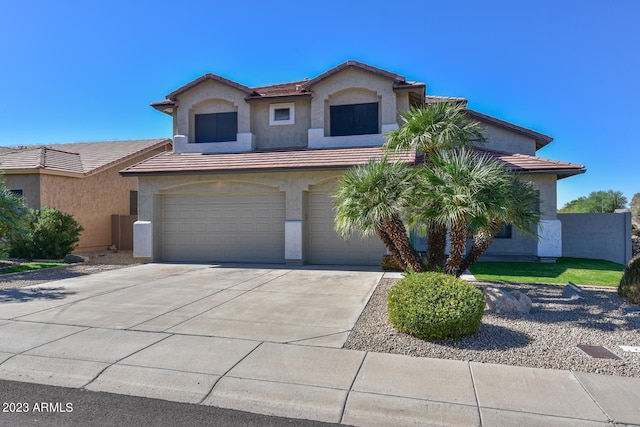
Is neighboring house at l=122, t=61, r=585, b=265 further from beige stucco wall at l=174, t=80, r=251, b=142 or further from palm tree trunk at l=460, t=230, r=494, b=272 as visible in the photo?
palm tree trunk at l=460, t=230, r=494, b=272

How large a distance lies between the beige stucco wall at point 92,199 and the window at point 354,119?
38.7ft

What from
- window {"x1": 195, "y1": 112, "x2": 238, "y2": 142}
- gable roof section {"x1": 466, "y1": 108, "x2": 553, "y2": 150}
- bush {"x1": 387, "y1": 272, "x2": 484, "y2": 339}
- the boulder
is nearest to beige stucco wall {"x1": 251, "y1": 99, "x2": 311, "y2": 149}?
window {"x1": 195, "y1": 112, "x2": 238, "y2": 142}

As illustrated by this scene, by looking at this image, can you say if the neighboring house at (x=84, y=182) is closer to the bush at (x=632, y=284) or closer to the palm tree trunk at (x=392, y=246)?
the palm tree trunk at (x=392, y=246)

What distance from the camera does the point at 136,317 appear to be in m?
7.80

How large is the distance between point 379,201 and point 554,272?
8.25m

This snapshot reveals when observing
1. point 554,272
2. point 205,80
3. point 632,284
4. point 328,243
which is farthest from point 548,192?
point 205,80

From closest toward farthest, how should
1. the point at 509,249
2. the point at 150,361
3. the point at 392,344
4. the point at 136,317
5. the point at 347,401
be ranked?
the point at 347,401 → the point at 150,361 → the point at 392,344 → the point at 136,317 → the point at 509,249

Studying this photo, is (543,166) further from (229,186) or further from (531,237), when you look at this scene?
(229,186)

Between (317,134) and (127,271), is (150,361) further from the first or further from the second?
(317,134)

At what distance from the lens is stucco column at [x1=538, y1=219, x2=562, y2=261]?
1504 centimetres

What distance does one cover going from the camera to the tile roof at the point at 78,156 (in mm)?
18688

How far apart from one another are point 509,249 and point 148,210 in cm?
1410

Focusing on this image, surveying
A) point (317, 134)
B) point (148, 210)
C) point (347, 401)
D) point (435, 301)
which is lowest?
point (347, 401)

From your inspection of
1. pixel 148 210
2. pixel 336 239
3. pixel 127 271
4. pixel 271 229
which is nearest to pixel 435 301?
pixel 336 239
